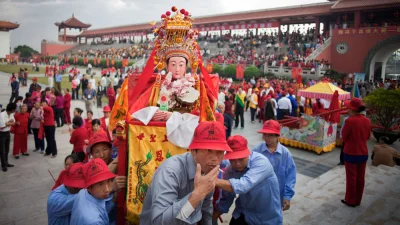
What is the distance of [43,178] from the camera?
5.93m

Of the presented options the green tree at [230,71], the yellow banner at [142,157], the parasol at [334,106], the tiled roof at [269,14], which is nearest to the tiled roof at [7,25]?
the tiled roof at [269,14]

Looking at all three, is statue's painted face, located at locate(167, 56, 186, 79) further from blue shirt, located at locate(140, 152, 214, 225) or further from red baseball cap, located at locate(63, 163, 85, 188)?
blue shirt, located at locate(140, 152, 214, 225)

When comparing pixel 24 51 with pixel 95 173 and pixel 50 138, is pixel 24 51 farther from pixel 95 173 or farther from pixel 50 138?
pixel 95 173

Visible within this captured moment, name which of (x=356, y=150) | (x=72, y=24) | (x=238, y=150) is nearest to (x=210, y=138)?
(x=238, y=150)

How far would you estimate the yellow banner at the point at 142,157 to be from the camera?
9.43 ft

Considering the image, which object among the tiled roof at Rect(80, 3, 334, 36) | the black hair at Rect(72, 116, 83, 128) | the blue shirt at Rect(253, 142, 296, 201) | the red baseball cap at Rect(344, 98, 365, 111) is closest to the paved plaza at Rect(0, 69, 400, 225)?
the black hair at Rect(72, 116, 83, 128)

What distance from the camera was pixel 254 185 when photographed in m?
2.30

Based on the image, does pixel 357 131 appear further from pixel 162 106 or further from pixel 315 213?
pixel 162 106

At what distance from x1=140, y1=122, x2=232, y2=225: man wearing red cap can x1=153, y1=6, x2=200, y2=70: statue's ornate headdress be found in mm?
2429

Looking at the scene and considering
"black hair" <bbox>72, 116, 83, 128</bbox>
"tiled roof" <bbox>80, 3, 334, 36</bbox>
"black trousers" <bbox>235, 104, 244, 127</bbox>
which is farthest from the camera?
"tiled roof" <bbox>80, 3, 334, 36</bbox>

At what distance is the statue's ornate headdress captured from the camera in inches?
156

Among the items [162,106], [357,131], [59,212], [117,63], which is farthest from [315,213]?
[117,63]

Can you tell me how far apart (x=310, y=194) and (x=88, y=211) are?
14.0 ft

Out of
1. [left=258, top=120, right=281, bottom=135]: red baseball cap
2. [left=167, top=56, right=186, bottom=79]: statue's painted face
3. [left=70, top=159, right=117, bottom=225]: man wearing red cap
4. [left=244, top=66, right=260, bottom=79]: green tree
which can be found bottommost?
[left=70, top=159, right=117, bottom=225]: man wearing red cap
